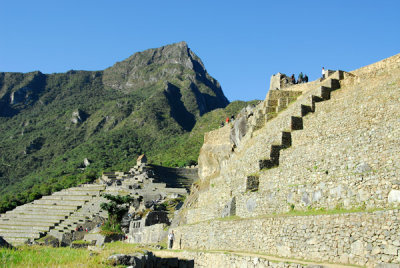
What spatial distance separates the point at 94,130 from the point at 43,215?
3424 inches

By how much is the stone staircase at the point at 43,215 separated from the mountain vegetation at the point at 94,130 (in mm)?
11434

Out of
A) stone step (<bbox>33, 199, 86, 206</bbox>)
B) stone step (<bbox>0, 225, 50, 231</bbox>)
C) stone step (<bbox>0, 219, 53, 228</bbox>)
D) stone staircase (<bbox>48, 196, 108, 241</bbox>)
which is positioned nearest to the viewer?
stone staircase (<bbox>48, 196, 108, 241</bbox>)

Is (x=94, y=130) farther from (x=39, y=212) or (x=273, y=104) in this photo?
(x=273, y=104)

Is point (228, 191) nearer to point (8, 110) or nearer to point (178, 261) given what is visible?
point (178, 261)

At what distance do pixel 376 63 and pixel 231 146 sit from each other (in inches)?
508

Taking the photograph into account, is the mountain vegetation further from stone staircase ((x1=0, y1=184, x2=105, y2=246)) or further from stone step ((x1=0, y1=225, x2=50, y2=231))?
stone step ((x1=0, y1=225, x2=50, y2=231))

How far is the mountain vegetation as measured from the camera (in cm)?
9775

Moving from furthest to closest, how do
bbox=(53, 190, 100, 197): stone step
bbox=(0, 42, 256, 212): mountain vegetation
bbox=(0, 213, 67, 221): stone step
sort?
bbox=(0, 42, 256, 212): mountain vegetation, bbox=(53, 190, 100, 197): stone step, bbox=(0, 213, 67, 221): stone step

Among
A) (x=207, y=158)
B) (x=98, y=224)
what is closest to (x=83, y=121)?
(x=98, y=224)

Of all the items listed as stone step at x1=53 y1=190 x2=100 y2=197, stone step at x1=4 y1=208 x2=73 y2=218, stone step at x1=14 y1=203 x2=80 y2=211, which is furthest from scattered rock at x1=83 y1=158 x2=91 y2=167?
stone step at x1=4 y1=208 x2=73 y2=218

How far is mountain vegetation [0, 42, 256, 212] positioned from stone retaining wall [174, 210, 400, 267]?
60560mm

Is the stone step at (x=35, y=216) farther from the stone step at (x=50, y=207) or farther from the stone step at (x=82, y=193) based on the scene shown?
the stone step at (x=82, y=193)

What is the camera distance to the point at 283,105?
2684cm

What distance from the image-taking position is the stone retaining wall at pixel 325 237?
35.0 ft
